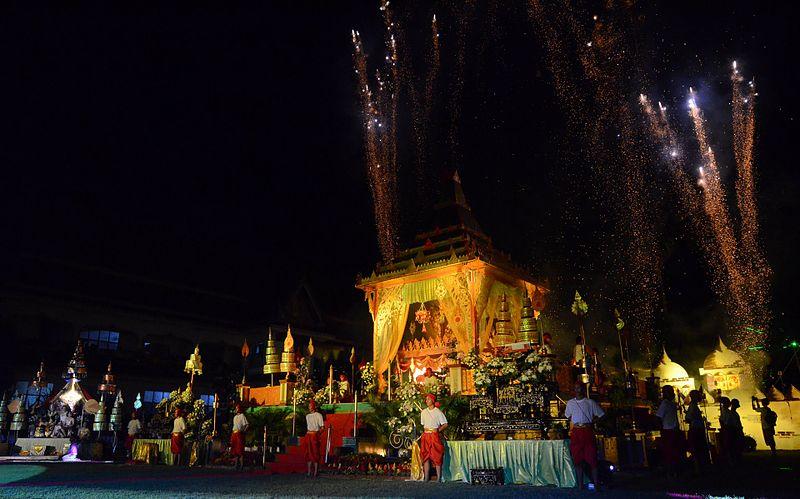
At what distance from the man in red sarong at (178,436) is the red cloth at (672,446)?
11.7 m

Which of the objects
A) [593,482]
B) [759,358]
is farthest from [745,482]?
[759,358]

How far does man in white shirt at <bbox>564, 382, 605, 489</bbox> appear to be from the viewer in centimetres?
765

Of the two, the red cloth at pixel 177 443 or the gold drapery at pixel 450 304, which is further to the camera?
the gold drapery at pixel 450 304

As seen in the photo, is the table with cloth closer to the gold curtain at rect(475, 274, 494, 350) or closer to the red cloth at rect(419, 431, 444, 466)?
the gold curtain at rect(475, 274, 494, 350)

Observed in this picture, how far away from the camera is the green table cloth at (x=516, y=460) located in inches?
320

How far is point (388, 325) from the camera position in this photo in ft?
65.7

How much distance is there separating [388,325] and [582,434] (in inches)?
495

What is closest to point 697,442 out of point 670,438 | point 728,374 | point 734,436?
point 670,438

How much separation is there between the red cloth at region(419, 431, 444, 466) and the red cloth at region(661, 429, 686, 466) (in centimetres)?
399

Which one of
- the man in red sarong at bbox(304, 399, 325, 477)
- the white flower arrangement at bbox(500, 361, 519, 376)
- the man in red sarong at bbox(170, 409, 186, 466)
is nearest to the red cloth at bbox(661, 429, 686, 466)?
the white flower arrangement at bbox(500, 361, 519, 376)

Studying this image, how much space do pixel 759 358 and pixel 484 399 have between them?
2450 centimetres

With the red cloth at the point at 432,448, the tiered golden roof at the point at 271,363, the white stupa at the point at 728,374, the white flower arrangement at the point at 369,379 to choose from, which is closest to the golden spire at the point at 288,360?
the tiered golden roof at the point at 271,363

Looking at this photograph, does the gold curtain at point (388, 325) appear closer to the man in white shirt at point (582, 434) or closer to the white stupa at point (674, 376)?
the man in white shirt at point (582, 434)

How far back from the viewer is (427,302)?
69.3 ft
